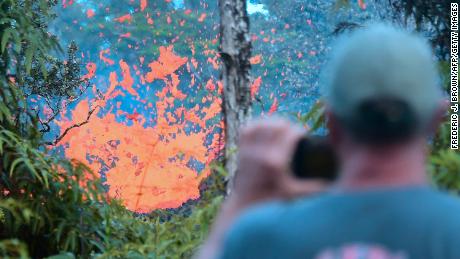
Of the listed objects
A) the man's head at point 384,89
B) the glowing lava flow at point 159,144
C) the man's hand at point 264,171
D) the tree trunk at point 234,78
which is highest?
the man's head at point 384,89

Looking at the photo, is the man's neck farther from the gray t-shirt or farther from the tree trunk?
the tree trunk

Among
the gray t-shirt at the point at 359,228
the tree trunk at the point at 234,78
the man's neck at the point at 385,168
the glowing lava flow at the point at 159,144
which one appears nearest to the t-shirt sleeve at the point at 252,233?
the gray t-shirt at the point at 359,228

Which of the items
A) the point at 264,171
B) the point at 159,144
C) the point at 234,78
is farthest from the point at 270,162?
the point at 159,144

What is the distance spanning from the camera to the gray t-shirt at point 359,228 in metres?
0.99

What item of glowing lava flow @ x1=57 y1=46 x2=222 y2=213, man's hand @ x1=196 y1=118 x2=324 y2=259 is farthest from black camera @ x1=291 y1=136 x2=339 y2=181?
glowing lava flow @ x1=57 y1=46 x2=222 y2=213

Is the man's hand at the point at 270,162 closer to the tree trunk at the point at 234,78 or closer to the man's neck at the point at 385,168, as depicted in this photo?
the man's neck at the point at 385,168

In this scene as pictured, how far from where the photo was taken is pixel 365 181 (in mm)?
Result: 1014

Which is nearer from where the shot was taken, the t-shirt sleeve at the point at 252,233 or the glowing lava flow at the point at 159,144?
the t-shirt sleeve at the point at 252,233

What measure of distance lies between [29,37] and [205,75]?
18.3 meters

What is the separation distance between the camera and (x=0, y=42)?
17.2 feet

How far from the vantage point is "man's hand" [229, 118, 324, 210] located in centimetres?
103

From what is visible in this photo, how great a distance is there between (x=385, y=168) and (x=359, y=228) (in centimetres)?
9

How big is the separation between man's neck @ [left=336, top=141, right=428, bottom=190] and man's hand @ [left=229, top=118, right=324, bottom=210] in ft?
0.21

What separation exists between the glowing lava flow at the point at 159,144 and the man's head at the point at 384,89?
19.7 meters
